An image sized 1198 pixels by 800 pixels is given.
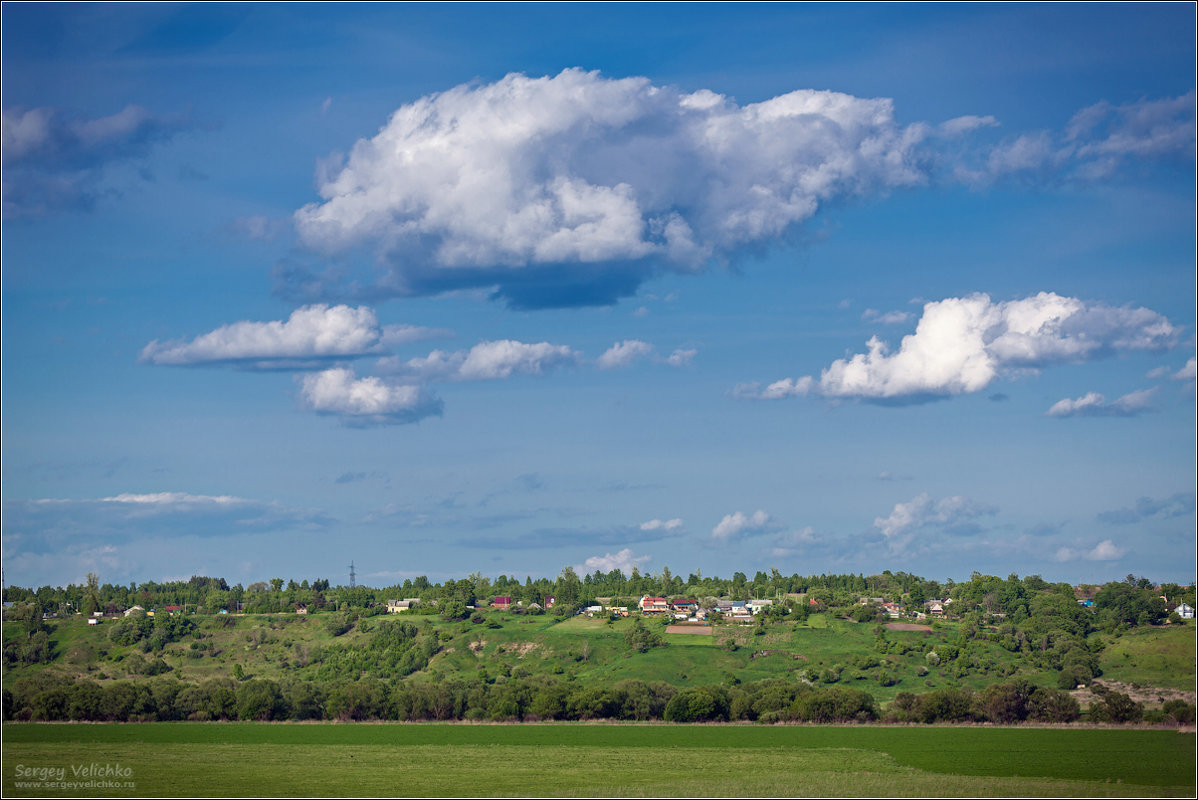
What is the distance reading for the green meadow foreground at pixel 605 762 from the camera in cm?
7238

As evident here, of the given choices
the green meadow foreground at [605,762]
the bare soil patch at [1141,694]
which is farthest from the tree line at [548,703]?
the green meadow foreground at [605,762]

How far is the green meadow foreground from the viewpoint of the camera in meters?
72.4

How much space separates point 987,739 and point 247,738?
74913 millimetres

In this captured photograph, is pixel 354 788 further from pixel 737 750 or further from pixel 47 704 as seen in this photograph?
pixel 47 704

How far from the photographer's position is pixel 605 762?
89.8m

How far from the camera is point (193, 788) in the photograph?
7219cm

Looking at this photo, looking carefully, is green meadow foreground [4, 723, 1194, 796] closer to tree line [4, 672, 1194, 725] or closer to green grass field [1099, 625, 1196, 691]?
tree line [4, 672, 1194, 725]

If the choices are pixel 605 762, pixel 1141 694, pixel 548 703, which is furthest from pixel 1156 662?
pixel 605 762

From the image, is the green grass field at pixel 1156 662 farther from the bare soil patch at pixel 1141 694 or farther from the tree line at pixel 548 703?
the tree line at pixel 548 703

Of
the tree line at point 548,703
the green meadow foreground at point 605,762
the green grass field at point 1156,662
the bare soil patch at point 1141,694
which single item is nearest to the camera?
the green meadow foreground at point 605,762

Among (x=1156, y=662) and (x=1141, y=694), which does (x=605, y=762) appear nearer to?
(x=1141, y=694)

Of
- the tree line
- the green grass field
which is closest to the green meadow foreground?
the tree line

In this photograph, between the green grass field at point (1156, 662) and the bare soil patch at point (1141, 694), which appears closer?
the bare soil patch at point (1141, 694)

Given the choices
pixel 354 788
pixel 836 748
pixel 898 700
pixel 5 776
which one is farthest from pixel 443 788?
pixel 898 700
